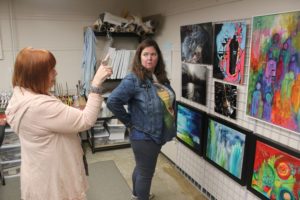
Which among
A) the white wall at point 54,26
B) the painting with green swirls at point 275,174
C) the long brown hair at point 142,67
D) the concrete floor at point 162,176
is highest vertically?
the white wall at point 54,26

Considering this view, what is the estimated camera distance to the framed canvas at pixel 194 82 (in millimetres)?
2202

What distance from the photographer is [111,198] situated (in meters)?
2.32

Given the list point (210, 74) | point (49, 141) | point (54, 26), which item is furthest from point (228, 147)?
point (54, 26)

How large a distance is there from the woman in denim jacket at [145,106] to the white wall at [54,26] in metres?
1.70

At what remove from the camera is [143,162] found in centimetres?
192

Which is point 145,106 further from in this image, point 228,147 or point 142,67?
point 228,147

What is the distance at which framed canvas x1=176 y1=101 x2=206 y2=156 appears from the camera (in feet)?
7.54

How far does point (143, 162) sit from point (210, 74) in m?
0.91

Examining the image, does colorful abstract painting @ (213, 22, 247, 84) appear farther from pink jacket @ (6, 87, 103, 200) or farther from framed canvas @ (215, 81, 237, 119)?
pink jacket @ (6, 87, 103, 200)

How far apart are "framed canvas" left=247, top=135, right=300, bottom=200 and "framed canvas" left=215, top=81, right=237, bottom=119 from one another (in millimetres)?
294

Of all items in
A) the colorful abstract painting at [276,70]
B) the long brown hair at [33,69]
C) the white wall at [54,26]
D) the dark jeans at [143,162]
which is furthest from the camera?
the white wall at [54,26]

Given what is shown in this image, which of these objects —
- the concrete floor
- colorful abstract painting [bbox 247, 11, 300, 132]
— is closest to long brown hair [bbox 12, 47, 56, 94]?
colorful abstract painting [bbox 247, 11, 300, 132]

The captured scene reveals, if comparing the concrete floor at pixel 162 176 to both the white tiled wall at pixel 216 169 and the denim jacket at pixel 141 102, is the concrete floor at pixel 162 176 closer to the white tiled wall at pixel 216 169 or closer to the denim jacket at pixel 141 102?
the white tiled wall at pixel 216 169

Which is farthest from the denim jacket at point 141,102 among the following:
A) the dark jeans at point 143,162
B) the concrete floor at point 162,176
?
the concrete floor at point 162,176
